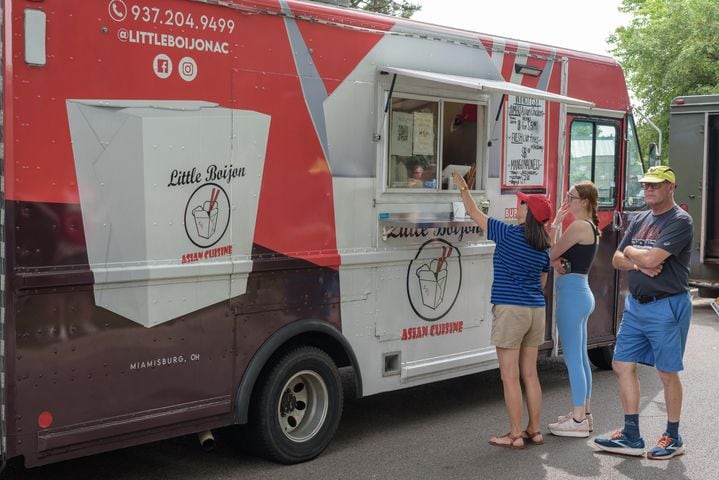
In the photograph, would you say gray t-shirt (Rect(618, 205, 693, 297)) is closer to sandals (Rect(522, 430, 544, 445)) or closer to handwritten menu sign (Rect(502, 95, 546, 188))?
sandals (Rect(522, 430, 544, 445))

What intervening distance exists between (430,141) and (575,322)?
5.52 ft

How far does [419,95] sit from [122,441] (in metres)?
3.13

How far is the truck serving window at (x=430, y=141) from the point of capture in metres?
6.07

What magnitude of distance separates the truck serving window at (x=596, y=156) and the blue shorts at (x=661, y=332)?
6.79 ft

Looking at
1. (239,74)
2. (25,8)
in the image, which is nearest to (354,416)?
(239,74)

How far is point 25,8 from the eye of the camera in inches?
164

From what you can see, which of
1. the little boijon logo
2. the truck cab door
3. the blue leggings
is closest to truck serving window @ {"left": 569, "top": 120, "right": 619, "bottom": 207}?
the truck cab door

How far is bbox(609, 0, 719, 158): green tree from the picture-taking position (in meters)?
21.1

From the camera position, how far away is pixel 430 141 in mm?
6281

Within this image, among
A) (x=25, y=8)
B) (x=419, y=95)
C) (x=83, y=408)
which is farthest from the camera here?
(x=419, y=95)

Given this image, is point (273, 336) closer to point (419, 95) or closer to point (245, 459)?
point (245, 459)

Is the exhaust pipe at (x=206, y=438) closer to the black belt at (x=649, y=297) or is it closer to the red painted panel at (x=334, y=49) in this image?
the red painted panel at (x=334, y=49)

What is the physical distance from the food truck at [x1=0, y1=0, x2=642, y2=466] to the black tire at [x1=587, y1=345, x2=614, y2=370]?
2.00 m

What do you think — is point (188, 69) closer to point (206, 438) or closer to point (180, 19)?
point (180, 19)
